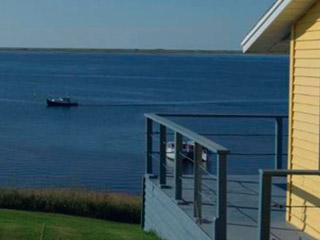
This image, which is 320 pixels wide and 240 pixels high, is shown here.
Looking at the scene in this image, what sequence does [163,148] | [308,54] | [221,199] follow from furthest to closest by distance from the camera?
[163,148] < [308,54] < [221,199]

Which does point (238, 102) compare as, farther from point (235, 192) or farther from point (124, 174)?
point (235, 192)

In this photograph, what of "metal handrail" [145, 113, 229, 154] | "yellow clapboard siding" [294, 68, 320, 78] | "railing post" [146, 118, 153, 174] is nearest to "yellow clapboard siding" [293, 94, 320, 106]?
"yellow clapboard siding" [294, 68, 320, 78]

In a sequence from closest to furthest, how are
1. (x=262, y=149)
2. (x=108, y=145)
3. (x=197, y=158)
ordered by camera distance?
(x=197, y=158)
(x=262, y=149)
(x=108, y=145)

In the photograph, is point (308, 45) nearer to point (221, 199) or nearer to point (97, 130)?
point (221, 199)

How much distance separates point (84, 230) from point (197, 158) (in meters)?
3.44

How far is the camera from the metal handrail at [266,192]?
20.2 feet

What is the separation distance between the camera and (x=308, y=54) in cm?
882

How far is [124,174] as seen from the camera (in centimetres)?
3831

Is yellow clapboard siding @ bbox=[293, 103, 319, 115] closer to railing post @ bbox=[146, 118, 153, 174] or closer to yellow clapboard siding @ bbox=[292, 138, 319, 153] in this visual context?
yellow clapboard siding @ bbox=[292, 138, 319, 153]

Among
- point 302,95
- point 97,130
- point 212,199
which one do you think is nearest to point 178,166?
point 212,199

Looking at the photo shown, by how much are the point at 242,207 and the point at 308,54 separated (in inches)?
76.9

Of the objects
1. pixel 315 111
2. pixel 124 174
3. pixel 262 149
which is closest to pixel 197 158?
pixel 315 111

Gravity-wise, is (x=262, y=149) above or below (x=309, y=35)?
below

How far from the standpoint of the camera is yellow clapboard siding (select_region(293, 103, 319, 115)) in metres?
8.57
